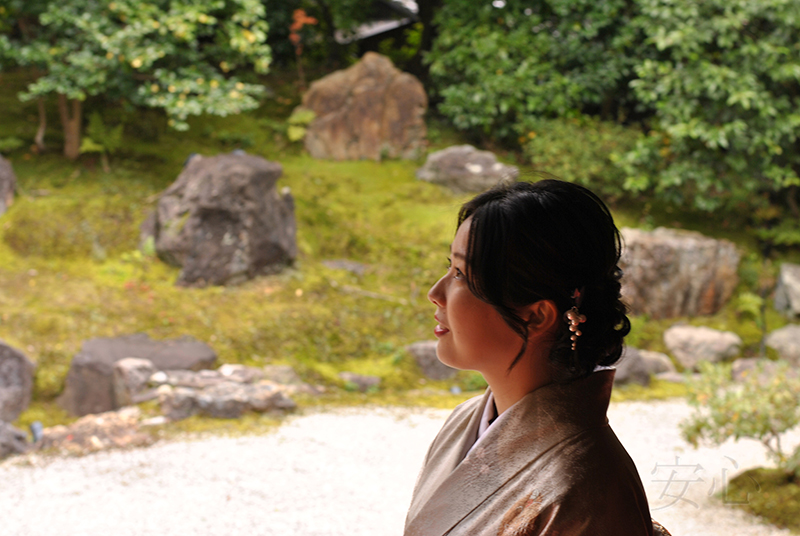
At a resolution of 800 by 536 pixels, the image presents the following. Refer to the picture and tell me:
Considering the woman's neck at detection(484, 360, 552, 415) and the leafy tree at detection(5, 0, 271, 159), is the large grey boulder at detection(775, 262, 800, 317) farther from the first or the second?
the woman's neck at detection(484, 360, 552, 415)

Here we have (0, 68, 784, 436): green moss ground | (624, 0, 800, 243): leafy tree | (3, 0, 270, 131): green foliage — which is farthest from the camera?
(624, 0, 800, 243): leafy tree

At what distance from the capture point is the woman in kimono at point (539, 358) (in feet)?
3.46

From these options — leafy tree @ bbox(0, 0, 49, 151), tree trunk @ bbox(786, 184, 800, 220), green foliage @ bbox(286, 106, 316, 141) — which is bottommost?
tree trunk @ bbox(786, 184, 800, 220)

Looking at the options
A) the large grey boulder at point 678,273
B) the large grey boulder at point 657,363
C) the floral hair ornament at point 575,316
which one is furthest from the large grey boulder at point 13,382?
the large grey boulder at point 678,273

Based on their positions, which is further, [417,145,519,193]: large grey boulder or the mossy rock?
[417,145,519,193]: large grey boulder

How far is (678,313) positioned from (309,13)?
7.12 m

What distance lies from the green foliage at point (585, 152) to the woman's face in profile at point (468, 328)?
682cm

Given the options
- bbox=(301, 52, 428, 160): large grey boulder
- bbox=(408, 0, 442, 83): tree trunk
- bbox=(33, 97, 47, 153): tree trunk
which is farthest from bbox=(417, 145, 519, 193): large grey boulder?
bbox=(33, 97, 47, 153): tree trunk

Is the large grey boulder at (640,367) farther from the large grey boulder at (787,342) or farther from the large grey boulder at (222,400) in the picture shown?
the large grey boulder at (222,400)

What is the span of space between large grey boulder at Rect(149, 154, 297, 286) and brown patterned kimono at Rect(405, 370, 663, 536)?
5.12 meters

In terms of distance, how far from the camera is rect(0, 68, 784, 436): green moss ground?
5.37 metres

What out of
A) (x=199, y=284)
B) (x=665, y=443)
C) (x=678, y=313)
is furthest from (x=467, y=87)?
(x=665, y=443)

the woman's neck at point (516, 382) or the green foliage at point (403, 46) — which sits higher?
the green foliage at point (403, 46)

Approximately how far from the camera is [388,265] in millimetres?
7059
